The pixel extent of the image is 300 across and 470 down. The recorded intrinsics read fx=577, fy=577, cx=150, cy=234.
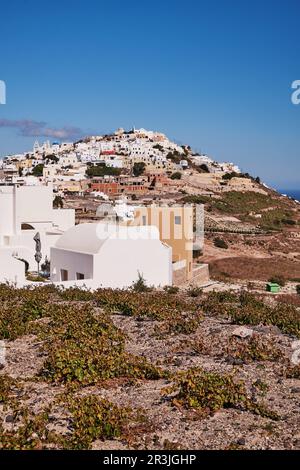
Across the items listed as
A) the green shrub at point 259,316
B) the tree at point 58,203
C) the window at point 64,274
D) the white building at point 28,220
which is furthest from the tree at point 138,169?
the green shrub at point 259,316

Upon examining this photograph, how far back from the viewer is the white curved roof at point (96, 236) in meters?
18.2

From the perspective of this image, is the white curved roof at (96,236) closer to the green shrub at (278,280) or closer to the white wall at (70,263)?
the white wall at (70,263)

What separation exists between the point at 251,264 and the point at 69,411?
28.5 m

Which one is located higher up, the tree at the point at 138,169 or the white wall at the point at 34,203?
the tree at the point at 138,169

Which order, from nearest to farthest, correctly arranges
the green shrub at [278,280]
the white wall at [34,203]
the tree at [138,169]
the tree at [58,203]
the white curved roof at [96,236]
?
Result: the white curved roof at [96,236] < the white wall at [34,203] < the green shrub at [278,280] < the tree at [58,203] < the tree at [138,169]

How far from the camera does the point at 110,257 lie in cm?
1809

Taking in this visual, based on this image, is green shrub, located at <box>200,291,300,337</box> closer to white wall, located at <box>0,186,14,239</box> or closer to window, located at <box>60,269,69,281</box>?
window, located at <box>60,269,69,281</box>

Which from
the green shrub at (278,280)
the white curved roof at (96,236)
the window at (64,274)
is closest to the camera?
the white curved roof at (96,236)

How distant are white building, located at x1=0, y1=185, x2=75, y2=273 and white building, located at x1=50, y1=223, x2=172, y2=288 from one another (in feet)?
11.3

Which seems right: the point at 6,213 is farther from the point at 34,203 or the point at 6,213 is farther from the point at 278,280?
the point at 278,280

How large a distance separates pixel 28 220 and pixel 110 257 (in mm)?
9501

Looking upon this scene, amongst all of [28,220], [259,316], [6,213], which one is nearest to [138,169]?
[28,220]

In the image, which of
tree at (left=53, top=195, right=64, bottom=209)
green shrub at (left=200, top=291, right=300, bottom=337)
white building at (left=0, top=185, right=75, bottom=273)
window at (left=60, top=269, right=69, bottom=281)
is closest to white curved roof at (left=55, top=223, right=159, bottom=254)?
window at (left=60, top=269, right=69, bottom=281)
